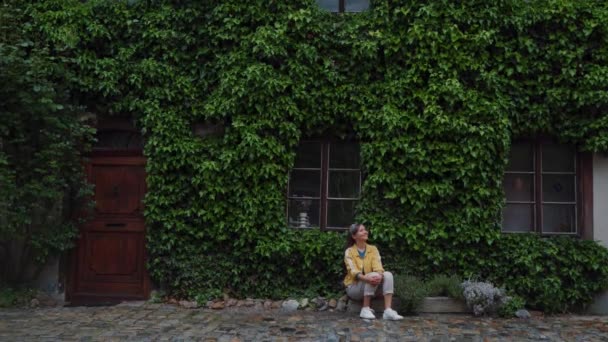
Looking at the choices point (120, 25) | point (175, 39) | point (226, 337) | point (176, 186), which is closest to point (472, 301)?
point (226, 337)

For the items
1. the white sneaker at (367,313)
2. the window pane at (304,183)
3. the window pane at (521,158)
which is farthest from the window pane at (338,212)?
the window pane at (521,158)

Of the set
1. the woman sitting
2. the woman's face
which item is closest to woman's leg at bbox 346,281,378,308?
the woman sitting

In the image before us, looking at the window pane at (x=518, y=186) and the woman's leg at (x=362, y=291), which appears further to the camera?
the window pane at (x=518, y=186)

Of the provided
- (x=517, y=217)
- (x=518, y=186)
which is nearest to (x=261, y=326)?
(x=517, y=217)

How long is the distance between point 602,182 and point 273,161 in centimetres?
464

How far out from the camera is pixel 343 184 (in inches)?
344

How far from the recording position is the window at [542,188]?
854cm

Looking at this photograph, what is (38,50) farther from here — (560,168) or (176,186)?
(560,168)

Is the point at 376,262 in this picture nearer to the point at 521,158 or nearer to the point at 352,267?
the point at 352,267

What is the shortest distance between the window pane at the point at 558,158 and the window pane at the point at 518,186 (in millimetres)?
302

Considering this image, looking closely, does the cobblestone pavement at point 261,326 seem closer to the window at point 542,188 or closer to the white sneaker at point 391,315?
the white sneaker at point 391,315

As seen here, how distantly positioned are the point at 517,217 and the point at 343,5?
4.05 m

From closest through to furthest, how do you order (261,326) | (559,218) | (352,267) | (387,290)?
(261,326) < (387,290) < (352,267) < (559,218)

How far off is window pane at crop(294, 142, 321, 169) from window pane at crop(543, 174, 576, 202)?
130 inches
